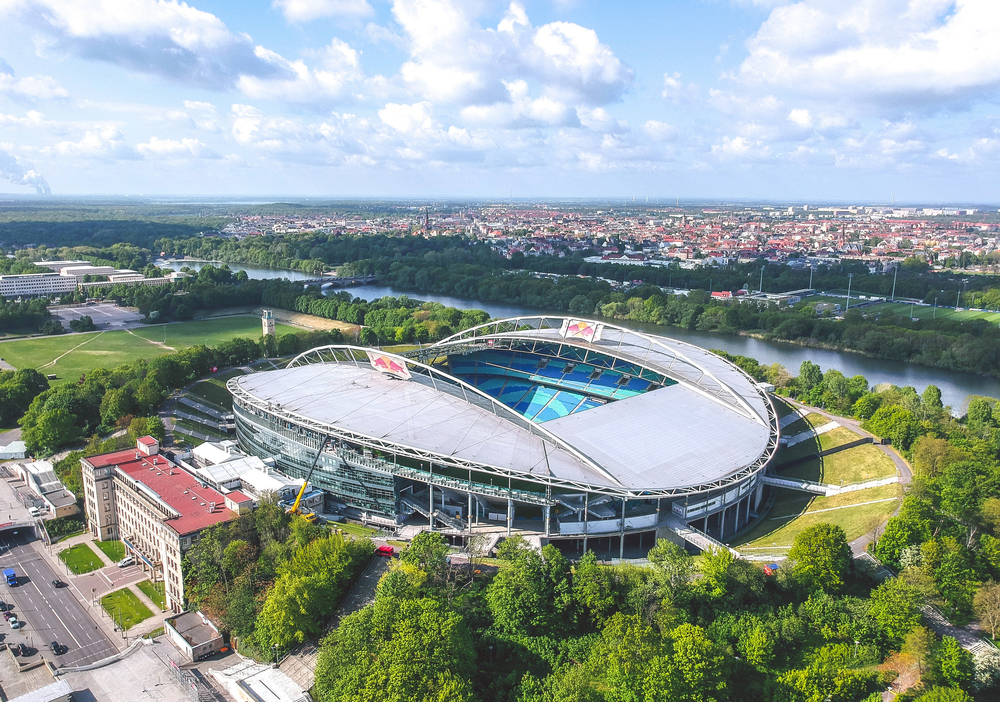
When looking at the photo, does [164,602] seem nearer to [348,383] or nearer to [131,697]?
[131,697]

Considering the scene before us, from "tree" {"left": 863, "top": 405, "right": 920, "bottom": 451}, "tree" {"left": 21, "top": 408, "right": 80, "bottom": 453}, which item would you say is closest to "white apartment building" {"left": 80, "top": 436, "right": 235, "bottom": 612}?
"tree" {"left": 21, "top": 408, "right": 80, "bottom": 453}

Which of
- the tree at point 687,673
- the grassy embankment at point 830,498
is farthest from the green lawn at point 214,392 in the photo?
the tree at point 687,673

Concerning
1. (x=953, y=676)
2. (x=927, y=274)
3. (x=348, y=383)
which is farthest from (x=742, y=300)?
(x=953, y=676)

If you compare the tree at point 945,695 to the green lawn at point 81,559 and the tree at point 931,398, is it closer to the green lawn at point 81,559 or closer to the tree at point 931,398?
the tree at point 931,398

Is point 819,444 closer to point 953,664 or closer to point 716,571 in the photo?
point 716,571

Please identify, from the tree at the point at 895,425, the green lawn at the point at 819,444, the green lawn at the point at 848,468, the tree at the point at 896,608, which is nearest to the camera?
the tree at the point at 896,608

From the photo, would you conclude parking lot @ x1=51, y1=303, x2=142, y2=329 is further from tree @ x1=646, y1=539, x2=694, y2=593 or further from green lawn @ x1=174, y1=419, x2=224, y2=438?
tree @ x1=646, y1=539, x2=694, y2=593
